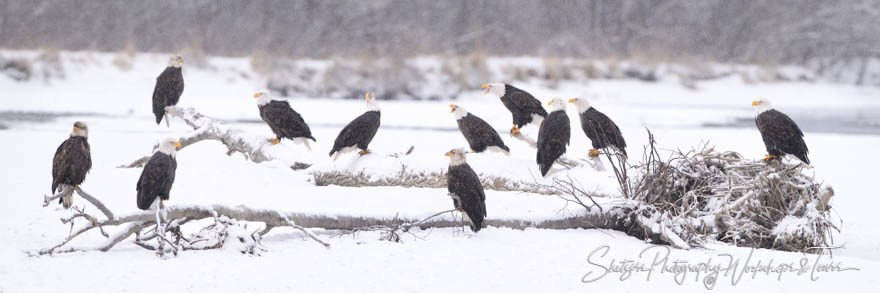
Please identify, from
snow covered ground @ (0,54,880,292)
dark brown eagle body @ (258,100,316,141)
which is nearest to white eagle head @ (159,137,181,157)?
snow covered ground @ (0,54,880,292)

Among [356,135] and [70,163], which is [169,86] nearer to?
[356,135]

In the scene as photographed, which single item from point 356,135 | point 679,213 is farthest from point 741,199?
point 356,135

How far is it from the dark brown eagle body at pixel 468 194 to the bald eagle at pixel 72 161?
2.00 meters

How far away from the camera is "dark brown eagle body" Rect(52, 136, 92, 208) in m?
4.10

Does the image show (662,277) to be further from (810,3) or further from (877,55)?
(810,3)

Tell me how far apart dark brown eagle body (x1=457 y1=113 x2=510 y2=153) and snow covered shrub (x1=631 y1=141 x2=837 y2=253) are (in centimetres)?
118

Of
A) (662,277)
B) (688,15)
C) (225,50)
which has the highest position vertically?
(688,15)

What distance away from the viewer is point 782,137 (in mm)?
5105

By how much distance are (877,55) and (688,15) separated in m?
6.80

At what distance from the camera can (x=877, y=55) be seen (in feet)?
81.5

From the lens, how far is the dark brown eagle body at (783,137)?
16.7ft

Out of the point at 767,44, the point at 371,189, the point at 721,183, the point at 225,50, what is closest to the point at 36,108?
the point at 225,50

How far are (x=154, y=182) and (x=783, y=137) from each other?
3.92m

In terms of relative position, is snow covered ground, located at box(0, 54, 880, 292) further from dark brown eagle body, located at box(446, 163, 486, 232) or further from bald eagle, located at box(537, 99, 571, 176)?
bald eagle, located at box(537, 99, 571, 176)
